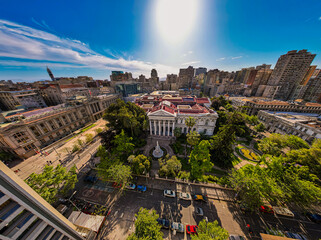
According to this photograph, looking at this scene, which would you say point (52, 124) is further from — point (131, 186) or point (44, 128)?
point (131, 186)

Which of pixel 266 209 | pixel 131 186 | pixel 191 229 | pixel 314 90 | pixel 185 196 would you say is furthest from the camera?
pixel 314 90

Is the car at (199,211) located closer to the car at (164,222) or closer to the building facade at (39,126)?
the car at (164,222)

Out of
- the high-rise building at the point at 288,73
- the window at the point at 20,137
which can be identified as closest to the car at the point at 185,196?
the window at the point at 20,137

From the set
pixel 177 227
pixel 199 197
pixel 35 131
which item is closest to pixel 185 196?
pixel 199 197

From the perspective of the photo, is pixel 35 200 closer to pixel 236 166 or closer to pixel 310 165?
pixel 236 166

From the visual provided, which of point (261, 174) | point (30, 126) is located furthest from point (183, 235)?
point (30, 126)

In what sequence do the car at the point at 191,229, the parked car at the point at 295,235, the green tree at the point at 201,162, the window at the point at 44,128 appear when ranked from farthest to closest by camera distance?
the window at the point at 44,128, the green tree at the point at 201,162, the car at the point at 191,229, the parked car at the point at 295,235
